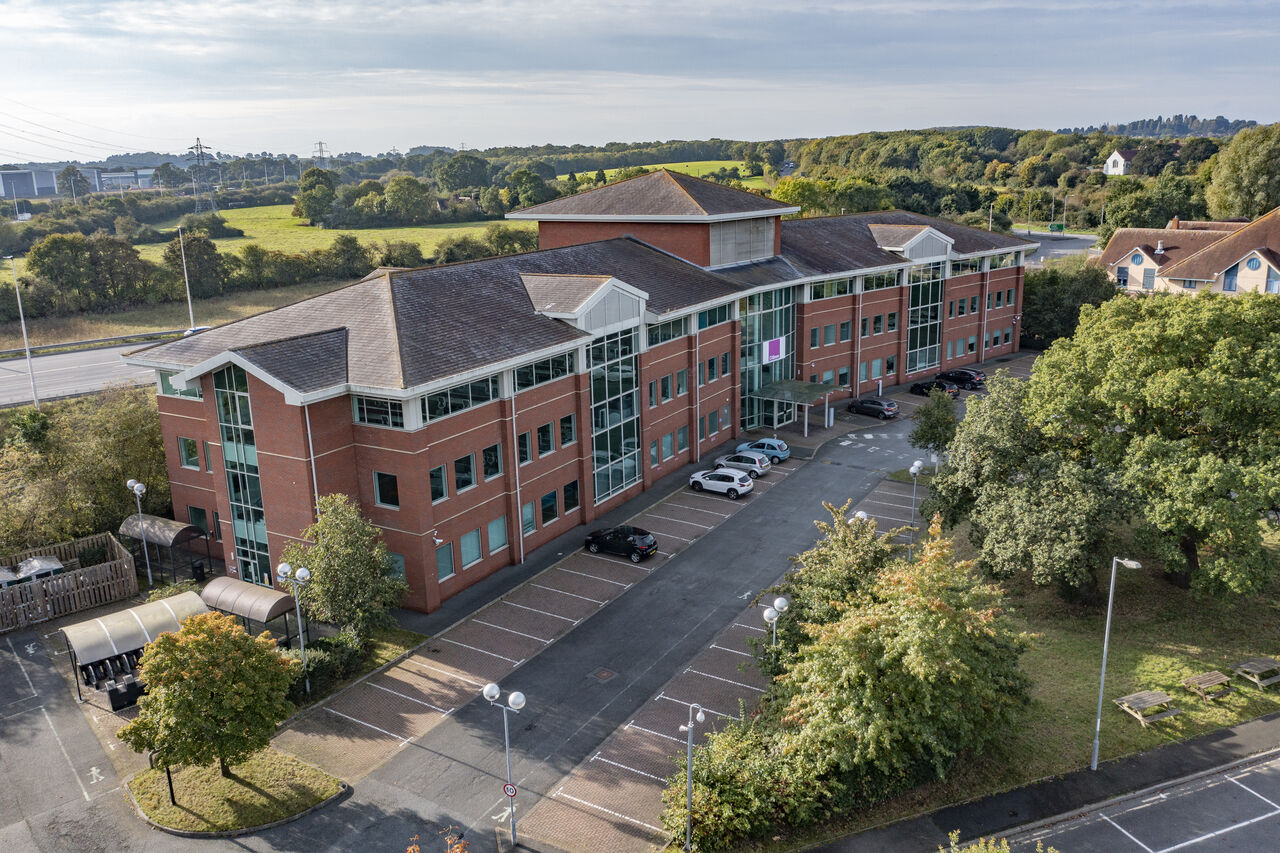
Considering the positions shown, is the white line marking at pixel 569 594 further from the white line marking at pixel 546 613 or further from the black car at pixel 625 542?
the black car at pixel 625 542

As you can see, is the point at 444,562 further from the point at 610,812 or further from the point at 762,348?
the point at 762,348

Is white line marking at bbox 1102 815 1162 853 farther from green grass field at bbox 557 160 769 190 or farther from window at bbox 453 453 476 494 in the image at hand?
green grass field at bbox 557 160 769 190

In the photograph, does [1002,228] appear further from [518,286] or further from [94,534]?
[94,534]

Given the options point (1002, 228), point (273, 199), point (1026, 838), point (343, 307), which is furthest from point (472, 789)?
point (273, 199)

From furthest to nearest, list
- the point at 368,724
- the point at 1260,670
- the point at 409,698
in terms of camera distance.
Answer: the point at 1260,670 < the point at 409,698 < the point at 368,724

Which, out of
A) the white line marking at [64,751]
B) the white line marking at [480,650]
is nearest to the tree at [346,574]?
the white line marking at [480,650]

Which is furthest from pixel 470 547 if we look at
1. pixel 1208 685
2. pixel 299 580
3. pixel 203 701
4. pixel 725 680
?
pixel 1208 685
